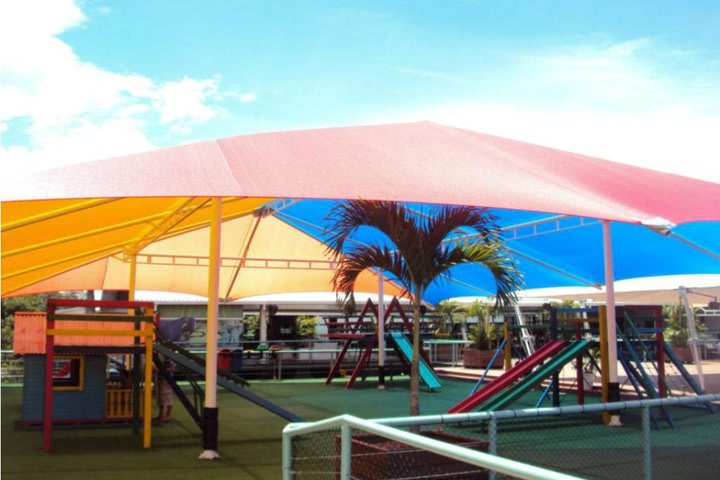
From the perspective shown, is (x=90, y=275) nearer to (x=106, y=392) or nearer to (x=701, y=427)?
(x=106, y=392)

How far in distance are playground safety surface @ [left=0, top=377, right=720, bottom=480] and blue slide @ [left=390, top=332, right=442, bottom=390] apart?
2367mm

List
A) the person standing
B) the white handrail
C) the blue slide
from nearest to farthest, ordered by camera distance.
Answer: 1. the white handrail
2. the person standing
3. the blue slide

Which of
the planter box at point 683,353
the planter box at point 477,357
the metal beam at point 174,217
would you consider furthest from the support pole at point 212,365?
the planter box at point 683,353

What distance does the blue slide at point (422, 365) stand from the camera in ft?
54.0

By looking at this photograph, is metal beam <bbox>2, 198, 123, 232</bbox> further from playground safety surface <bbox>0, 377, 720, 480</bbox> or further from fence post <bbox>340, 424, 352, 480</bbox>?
fence post <bbox>340, 424, 352, 480</bbox>

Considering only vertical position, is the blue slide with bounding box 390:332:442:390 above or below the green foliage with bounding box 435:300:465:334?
below

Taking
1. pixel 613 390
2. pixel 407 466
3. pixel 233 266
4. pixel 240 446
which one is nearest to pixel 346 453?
pixel 407 466

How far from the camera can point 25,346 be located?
1088cm

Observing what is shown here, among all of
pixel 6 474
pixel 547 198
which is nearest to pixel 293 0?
pixel 547 198

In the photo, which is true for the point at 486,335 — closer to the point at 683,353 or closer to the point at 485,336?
the point at 485,336

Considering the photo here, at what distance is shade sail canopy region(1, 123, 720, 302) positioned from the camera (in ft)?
23.4

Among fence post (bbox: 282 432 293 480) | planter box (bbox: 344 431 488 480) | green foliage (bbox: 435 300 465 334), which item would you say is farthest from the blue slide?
fence post (bbox: 282 432 293 480)

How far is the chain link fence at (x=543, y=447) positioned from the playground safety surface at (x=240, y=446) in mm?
32

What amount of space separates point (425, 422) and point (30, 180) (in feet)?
→ 14.5
